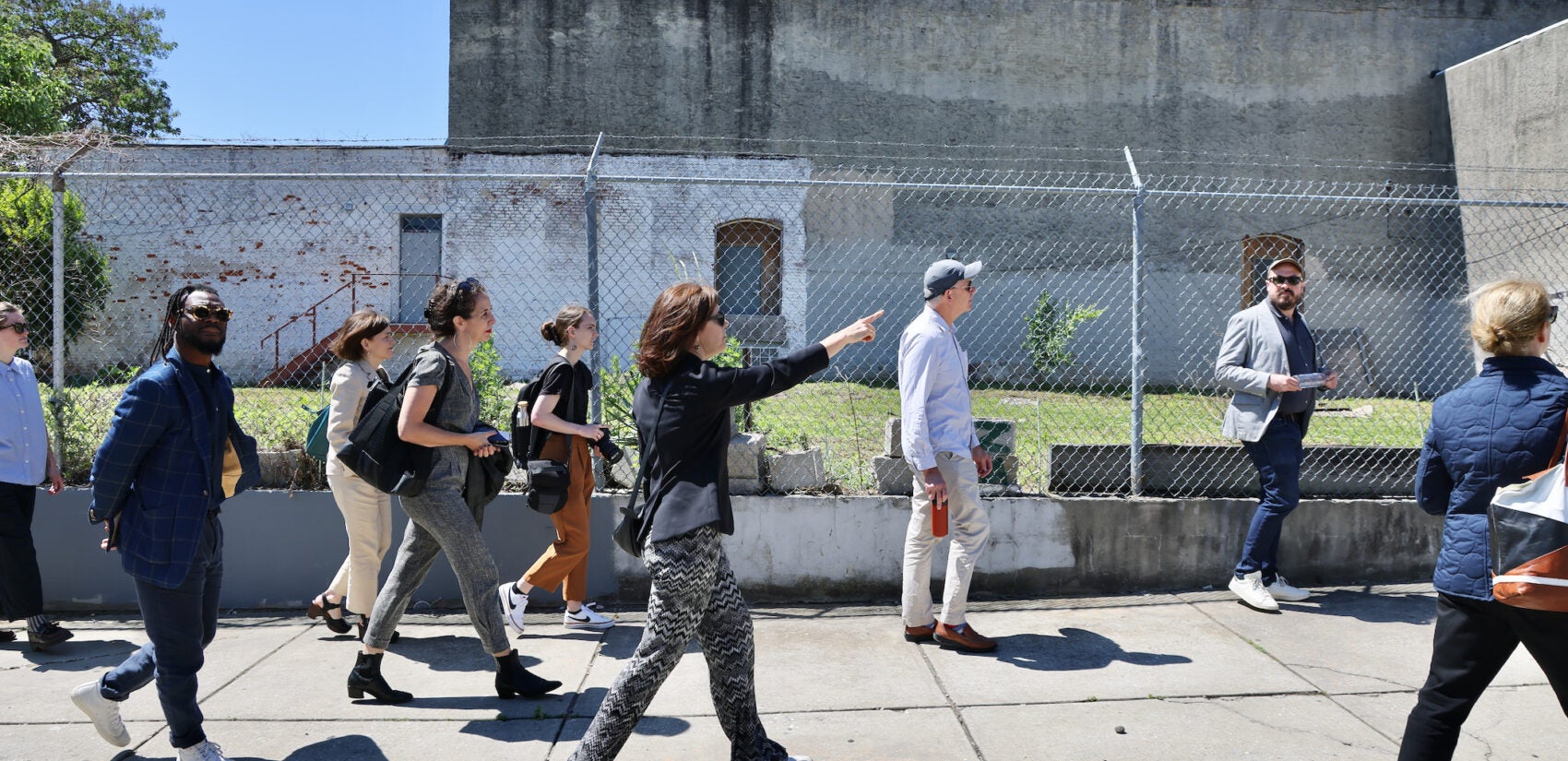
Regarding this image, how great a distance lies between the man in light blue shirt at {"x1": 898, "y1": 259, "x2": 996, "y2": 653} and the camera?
15.2ft

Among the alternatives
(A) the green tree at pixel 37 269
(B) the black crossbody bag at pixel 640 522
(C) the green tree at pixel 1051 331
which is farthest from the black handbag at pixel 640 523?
(C) the green tree at pixel 1051 331

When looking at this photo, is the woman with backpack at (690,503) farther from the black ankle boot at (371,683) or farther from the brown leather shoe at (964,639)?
the brown leather shoe at (964,639)

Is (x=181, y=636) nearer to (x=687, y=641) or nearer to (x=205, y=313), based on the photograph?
(x=205, y=313)

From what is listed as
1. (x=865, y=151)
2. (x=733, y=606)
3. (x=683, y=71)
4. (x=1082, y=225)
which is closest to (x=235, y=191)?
(x=683, y=71)

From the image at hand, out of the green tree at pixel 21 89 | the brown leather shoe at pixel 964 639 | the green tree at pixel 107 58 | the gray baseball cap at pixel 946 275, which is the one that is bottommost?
the brown leather shoe at pixel 964 639

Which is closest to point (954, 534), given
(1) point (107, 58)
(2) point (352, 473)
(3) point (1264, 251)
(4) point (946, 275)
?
(4) point (946, 275)

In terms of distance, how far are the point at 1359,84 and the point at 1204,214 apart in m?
3.62

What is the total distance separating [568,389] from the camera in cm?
498

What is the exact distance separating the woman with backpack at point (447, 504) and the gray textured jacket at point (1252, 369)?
3751 mm

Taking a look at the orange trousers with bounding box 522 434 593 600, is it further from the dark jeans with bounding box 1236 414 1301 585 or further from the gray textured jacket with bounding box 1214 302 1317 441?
the dark jeans with bounding box 1236 414 1301 585

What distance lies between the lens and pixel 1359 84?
17.5 metres

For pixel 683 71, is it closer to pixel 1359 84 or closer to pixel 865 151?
pixel 865 151

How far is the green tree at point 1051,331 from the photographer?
45.0ft

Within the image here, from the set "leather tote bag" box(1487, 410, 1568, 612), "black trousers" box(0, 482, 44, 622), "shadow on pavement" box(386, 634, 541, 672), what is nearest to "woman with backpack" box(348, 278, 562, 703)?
"shadow on pavement" box(386, 634, 541, 672)
